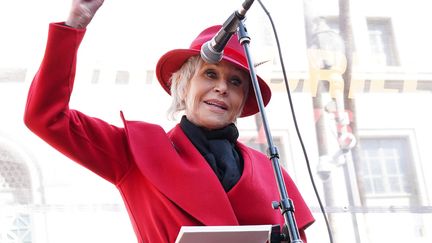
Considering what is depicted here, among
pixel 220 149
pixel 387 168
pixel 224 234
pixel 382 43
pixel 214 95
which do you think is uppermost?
pixel 382 43

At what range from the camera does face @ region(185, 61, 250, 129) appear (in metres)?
1.45

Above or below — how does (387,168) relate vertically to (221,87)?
below

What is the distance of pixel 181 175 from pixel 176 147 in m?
0.11

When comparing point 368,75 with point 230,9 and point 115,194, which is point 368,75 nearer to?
point 230,9

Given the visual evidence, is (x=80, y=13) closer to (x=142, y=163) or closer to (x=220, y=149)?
(x=142, y=163)

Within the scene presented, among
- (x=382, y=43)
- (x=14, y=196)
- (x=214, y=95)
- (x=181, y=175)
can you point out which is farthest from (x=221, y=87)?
(x=382, y=43)

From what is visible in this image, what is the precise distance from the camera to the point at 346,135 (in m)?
2.64

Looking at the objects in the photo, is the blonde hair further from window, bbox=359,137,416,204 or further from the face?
window, bbox=359,137,416,204

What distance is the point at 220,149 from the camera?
1433 mm

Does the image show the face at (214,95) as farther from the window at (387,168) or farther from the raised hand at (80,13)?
the window at (387,168)

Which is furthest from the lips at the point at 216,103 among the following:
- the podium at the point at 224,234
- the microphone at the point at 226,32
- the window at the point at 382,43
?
the window at the point at 382,43

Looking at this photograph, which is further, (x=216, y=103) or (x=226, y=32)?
(x=216, y=103)

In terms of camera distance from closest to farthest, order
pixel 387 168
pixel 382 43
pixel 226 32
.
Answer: pixel 226 32
pixel 387 168
pixel 382 43

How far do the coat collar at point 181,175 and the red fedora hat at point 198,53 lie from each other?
8.1 inches
